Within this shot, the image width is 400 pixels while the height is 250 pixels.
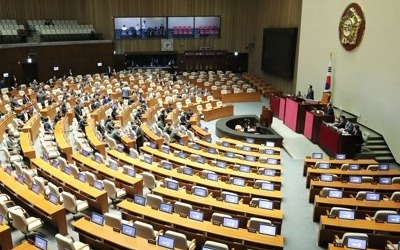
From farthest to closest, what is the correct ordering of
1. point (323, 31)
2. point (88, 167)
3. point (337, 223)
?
point (323, 31), point (88, 167), point (337, 223)

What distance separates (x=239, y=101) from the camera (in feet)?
79.4

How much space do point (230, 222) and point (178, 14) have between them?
26452 millimetres

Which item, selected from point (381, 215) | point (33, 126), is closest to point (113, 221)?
point (381, 215)

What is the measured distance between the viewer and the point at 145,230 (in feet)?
22.5

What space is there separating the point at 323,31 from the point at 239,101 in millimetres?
7262

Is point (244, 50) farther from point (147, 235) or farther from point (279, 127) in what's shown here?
point (147, 235)

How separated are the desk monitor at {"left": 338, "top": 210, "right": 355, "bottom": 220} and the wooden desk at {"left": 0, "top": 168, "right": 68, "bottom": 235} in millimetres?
5933

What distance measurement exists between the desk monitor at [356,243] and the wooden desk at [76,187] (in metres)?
5.45

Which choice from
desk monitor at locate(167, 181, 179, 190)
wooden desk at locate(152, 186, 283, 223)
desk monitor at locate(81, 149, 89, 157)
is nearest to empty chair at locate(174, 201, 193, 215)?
wooden desk at locate(152, 186, 283, 223)

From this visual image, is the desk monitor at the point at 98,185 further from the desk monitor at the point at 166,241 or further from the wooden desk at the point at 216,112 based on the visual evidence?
the wooden desk at the point at 216,112

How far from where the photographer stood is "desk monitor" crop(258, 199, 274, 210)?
8.23 m

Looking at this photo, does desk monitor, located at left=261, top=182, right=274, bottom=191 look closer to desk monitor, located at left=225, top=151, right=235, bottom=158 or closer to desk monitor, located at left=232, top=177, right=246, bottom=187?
desk monitor, located at left=232, top=177, right=246, bottom=187

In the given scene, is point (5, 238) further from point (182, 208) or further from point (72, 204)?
point (182, 208)

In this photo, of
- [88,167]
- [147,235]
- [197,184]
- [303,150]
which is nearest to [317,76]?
[303,150]
